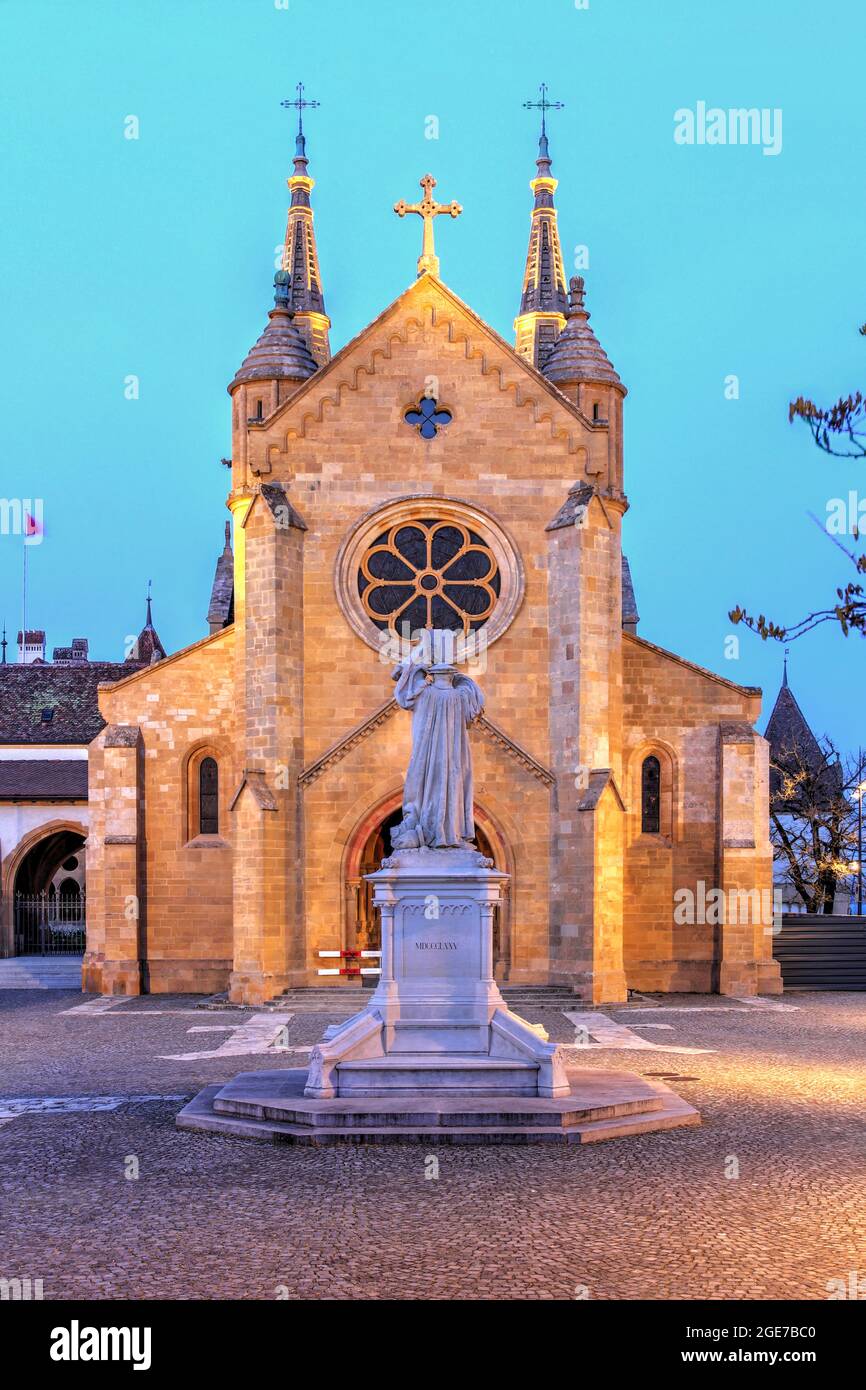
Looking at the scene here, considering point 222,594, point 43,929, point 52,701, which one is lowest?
point 43,929

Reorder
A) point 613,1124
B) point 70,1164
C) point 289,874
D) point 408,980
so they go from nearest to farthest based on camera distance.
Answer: point 70,1164, point 613,1124, point 408,980, point 289,874

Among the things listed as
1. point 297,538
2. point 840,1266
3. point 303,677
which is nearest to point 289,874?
point 303,677

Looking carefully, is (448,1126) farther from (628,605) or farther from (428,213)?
(628,605)

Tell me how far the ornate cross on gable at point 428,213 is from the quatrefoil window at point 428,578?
5470 millimetres

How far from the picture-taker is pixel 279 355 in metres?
31.7

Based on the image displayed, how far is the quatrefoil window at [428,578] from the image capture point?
30062 mm

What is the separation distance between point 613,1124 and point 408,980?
2.64 meters

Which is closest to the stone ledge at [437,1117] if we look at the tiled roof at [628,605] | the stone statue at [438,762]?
the stone statue at [438,762]

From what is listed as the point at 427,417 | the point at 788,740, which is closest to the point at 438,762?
the point at 427,417

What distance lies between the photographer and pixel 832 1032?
22625 millimetres

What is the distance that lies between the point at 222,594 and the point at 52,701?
6389mm

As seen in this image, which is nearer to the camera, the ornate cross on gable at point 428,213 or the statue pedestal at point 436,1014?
the statue pedestal at point 436,1014

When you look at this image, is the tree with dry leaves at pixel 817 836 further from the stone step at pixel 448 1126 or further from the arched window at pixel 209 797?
the stone step at pixel 448 1126
